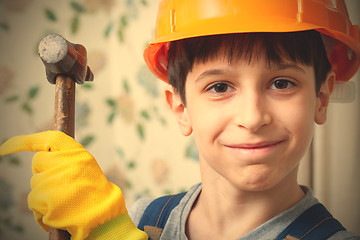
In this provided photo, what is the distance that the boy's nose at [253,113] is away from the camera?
2.36 feet

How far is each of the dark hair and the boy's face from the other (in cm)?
A: 2

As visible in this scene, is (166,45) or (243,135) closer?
(243,135)

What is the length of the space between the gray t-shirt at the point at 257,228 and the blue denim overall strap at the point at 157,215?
0.02m

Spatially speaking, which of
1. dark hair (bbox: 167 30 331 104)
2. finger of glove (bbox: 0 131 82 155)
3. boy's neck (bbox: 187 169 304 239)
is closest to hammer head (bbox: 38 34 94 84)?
finger of glove (bbox: 0 131 82 155)

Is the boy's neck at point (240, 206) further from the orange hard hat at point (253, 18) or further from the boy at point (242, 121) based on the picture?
the orange hard hat at point (253, 18)

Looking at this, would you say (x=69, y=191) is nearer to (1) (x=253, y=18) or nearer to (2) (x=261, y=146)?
(2) (x=261, y=146)

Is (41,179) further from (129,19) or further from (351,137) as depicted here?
(129,19)

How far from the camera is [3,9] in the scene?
69.1 inches

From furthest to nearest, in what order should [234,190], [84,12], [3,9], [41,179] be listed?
[84,12] → [3,9] → [234,190] → [41,179]

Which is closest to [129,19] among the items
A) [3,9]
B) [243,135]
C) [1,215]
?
[3,9]

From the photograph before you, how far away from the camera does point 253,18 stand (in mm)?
732

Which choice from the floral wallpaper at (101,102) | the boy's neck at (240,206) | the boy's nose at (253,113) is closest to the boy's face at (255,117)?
the boy's nose at (253,113)

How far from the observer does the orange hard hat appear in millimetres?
732

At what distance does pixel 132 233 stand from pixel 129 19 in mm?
1530
